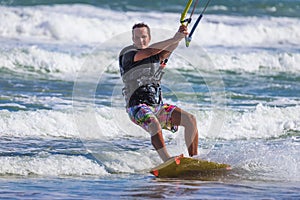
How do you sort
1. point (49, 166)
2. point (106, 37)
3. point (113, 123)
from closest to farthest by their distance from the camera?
point (49, 166) → point (113, 123) → point (106, 37)

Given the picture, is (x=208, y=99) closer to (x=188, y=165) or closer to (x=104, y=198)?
(x=188, y=165)

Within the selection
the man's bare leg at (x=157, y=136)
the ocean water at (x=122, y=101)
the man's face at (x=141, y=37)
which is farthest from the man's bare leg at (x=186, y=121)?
the man's face at (x=141, y=37)

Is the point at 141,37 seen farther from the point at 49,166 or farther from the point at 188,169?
the point at 49,166

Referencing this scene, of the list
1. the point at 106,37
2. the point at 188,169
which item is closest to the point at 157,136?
the point at 188,169

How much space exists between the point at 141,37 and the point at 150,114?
844mm

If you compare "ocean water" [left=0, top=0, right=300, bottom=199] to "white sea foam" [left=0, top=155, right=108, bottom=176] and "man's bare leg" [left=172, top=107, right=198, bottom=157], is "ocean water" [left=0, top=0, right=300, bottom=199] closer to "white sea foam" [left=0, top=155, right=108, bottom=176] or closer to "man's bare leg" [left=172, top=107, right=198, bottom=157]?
"white sea foam" [left=0, top=155, right=108, bottom=176]

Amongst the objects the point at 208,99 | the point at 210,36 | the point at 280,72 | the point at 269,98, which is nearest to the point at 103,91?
the point at 208,99

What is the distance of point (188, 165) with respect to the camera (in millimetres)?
7707

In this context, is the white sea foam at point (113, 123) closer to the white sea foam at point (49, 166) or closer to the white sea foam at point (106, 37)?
the white sea foam at point (49, 166)

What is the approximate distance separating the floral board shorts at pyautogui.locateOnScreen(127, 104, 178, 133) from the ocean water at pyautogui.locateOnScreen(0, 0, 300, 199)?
0.63m

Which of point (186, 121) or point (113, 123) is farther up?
point (113, 123)

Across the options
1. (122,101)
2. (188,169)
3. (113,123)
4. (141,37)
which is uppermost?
(122,101)

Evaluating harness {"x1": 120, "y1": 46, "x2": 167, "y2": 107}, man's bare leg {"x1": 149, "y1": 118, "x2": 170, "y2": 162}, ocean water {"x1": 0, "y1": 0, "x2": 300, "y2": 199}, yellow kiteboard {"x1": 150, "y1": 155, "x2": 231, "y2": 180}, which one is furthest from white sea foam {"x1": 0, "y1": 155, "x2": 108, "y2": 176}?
harness {"x1": 120, "y1": 46, "x2": 167, "y2": 107}

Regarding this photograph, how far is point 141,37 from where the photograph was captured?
7.48m
